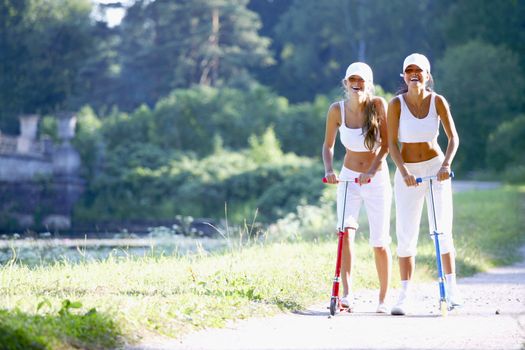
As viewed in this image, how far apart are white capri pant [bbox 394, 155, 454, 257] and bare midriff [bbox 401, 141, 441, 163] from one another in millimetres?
32

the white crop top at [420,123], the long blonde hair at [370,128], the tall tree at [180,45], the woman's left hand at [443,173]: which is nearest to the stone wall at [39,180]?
the tall tree at [180,45]

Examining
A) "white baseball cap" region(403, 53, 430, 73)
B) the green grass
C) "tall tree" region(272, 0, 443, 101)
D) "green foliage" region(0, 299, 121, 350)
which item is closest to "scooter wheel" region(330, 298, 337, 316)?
the green grass

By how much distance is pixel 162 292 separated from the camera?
9.16 meters

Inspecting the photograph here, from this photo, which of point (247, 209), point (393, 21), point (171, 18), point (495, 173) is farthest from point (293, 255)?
point (393, 21)

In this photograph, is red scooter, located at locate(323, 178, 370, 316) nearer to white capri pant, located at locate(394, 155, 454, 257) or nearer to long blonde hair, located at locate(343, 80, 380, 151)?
long blonde hair, located at locate(343, 80, 380, 151)

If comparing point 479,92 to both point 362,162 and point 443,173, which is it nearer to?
point 362,162

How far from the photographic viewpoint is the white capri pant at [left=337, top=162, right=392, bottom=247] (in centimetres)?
921

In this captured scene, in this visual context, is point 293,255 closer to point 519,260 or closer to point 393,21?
point 519,260

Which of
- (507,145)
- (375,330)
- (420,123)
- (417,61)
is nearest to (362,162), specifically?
(420,123)

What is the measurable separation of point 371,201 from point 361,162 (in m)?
0.31

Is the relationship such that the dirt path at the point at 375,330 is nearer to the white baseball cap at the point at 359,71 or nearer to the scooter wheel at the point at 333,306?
the scooter wheel at the point at 333,306

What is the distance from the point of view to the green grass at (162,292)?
7.13 m

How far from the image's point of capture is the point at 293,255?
12.9 meters

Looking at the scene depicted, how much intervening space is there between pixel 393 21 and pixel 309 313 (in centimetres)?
5685
